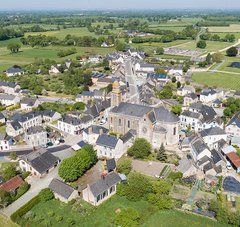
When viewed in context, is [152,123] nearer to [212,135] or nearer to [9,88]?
[212,135]

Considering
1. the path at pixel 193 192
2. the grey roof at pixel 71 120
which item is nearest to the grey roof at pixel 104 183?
the path at pixel 193 192

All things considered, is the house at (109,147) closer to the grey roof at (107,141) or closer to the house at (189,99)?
the grey roof at (107,141)

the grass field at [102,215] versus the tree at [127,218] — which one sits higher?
the tree at [127,218]

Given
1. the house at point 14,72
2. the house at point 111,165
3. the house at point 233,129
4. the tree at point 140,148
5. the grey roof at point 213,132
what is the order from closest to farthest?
the house at point 111,165 → the tree at point 140,148 → the grey roof at point 213,132 → the house at point 233,129 → the house at point 14,72

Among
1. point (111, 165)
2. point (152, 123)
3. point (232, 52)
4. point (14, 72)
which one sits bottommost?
point (232, 52)

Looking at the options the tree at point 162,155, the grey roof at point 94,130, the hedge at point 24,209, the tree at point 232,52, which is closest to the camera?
the hedge at point 24,209

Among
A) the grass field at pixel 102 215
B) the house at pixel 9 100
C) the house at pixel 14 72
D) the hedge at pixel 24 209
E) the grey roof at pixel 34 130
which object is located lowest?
the house at pixel 14 72

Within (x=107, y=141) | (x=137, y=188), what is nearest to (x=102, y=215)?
(x=137, y=188)

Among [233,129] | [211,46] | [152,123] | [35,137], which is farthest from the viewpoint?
[211,46]
